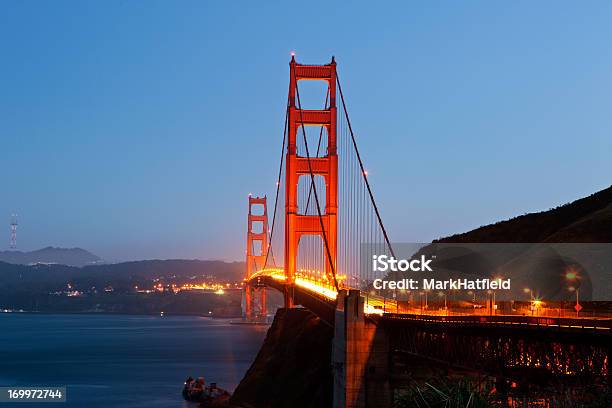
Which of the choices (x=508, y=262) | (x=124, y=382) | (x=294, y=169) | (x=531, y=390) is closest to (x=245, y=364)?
(x=124, y=382)

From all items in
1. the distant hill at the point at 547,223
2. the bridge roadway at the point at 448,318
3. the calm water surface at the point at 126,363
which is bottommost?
the calm water surface at the point at 126,363

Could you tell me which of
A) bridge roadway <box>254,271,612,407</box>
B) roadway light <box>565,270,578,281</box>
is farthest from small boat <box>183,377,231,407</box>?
bridge roadway <box>254,271,612,407</box>

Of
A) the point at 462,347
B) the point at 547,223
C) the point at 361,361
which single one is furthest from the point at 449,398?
the point at 547,223

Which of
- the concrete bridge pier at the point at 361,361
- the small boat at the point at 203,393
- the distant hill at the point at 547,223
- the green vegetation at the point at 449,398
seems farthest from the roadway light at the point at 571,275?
the green vegetation at the point at 449,398

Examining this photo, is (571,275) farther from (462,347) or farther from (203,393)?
(462,347)

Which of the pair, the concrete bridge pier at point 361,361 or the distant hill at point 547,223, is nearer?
the concrete bridge pier at point 361,361

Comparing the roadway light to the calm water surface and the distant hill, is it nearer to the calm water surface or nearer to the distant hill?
the distant hill

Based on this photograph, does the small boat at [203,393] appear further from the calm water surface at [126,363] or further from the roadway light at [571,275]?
the roadway light at [571,275]
